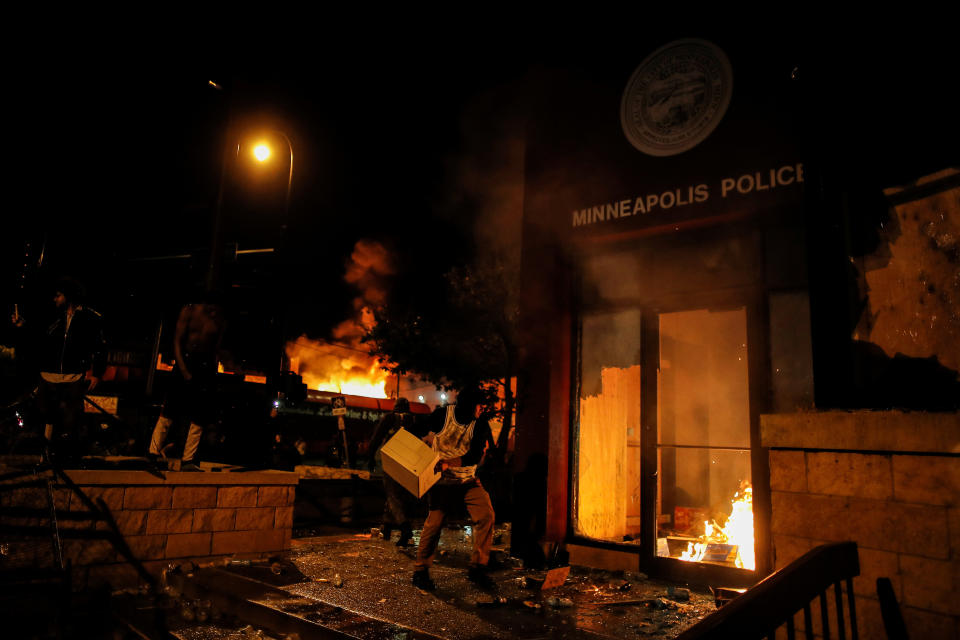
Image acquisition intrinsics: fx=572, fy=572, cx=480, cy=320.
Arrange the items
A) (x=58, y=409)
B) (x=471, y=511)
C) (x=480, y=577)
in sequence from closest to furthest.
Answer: (x=480, y=577), (x=471, y=511), (x=58, y=409)

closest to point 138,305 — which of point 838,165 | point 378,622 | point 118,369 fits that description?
point 118,369

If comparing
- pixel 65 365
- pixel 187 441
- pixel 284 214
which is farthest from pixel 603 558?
pixel 284 214

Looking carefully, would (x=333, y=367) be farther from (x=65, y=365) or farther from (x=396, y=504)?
(x=65, y=365)

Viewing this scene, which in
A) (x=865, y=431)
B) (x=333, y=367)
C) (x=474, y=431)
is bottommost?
(x=474, y=431)

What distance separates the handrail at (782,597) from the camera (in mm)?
1819

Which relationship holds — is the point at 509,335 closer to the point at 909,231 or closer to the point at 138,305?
the point at 138,305

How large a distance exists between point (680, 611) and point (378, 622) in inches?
108

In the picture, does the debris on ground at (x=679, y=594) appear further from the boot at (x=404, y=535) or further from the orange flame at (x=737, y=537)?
the boot at (x=404, y=535)

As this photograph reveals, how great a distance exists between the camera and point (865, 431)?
2969mm

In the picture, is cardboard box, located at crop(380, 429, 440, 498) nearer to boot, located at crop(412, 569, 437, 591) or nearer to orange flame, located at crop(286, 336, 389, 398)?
boot, located at crop(412, 569, 437, 591)

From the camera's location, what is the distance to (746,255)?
6.55 metres

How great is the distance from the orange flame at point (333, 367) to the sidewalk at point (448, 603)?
44390 mm

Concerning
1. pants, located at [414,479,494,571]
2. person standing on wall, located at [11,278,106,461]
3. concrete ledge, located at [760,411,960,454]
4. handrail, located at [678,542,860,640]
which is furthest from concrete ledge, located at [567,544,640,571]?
person standing on wall, located at [11,278,106,461]

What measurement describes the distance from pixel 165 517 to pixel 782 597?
5.60 metres
